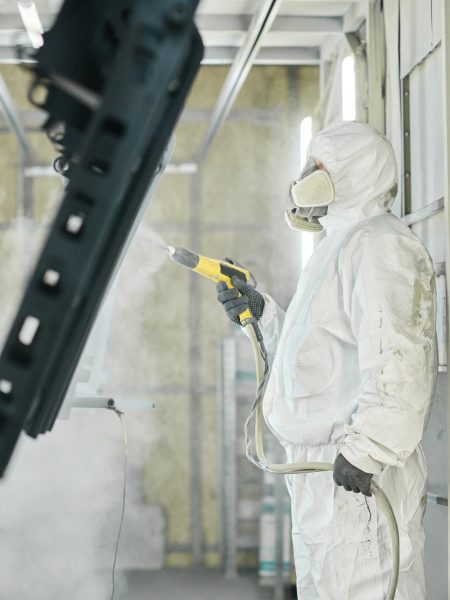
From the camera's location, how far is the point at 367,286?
6.63 ft

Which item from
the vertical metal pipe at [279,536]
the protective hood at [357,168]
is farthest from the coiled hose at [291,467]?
the vertical metal pipe at [279,536]

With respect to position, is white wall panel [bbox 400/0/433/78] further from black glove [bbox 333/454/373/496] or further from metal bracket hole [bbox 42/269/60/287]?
metal bracket hole [bbox 42/269/60/287]

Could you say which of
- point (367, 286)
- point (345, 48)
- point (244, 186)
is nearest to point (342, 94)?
point (345, 48)

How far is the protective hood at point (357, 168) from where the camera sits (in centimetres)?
223

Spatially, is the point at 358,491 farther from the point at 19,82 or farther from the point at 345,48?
the point at 19,82

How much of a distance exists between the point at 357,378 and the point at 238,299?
22.5 inches

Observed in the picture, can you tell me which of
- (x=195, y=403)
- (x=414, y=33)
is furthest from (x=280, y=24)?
(x=195, y=403)

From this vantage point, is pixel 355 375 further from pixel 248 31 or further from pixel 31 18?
pixel 31 18

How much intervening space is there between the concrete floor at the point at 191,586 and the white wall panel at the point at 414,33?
274cm

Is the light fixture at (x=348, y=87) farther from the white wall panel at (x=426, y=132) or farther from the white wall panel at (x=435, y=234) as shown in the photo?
the white wall panel at (x=435, y=234)

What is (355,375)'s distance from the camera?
217 cm

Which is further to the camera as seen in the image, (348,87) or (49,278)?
(348,87)

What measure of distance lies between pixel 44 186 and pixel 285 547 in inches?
97.5

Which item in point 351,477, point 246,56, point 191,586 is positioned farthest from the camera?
point 191,586
